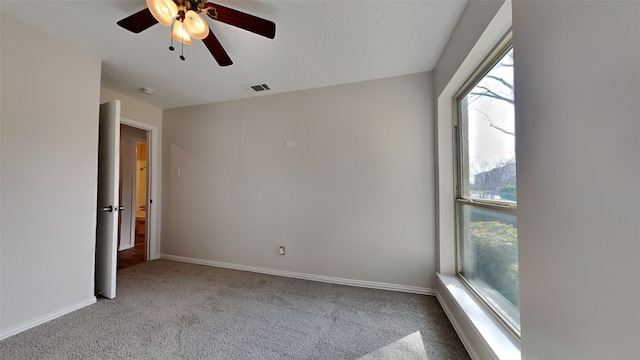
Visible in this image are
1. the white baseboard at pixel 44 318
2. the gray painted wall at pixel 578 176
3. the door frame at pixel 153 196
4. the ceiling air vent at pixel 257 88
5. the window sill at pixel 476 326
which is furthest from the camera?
the door frame at pixel 153 196

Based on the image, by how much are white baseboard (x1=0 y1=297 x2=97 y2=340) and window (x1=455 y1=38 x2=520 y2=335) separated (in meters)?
3.44

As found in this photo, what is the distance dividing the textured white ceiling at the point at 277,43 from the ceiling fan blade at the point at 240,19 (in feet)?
0.70

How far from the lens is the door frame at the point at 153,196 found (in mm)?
3564

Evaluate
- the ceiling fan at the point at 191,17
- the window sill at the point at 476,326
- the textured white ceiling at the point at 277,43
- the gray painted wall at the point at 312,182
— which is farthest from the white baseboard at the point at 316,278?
the ceiling fan at the point at 191,17

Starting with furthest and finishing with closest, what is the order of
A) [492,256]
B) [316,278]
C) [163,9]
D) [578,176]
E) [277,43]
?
[316,278] → [277,43] → [492,256] → [163,9] → [578,176]

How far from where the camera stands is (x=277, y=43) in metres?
2.02

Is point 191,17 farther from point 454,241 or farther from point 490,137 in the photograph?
point 454,241

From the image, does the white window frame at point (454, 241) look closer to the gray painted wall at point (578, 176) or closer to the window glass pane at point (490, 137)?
the window glass pane at point (490, 137)

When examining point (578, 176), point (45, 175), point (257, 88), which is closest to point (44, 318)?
point (45, 175)

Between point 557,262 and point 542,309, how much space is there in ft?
0.74

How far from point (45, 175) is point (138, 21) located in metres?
1.55

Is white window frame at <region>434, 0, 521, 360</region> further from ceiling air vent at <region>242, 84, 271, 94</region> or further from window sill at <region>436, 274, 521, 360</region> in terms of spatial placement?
ceiling air vent at <region>242, 84, 271, 94</region>

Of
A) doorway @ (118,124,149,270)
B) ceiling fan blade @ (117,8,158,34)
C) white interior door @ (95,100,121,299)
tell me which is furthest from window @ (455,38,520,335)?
doorway @ (118,124,149,270)

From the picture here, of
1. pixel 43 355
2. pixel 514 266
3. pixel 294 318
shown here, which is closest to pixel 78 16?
pixel 43 355
